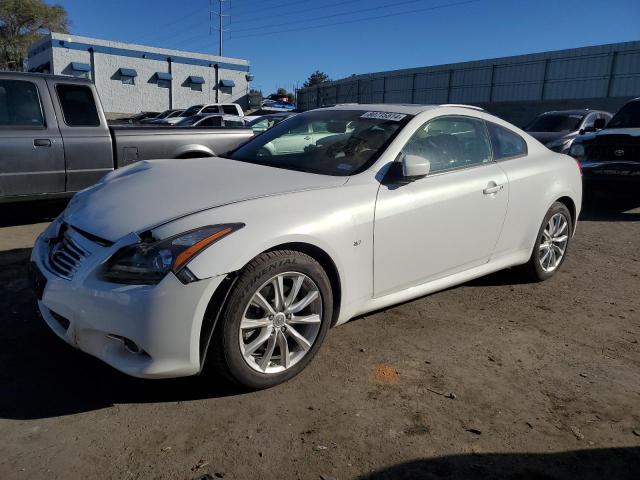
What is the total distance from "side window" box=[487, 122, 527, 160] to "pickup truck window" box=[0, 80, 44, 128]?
508 cm

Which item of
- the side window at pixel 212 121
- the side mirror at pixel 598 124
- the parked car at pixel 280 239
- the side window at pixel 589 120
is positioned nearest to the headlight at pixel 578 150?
the side window at pixel 589 120

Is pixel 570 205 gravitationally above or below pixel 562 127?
below

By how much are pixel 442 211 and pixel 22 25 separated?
60372 millimetres

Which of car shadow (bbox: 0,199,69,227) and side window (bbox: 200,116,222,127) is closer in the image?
car shadow (bbox: 0,199,69,227)

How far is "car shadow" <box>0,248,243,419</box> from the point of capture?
2742mm

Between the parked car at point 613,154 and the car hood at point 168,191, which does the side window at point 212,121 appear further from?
the car hood at point 168,191

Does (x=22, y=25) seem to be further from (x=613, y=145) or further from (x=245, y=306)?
(x=245, y=306)

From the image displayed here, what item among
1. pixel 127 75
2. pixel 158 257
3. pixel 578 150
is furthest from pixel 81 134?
pixel 127 75

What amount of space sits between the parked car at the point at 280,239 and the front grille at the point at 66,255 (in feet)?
0.04

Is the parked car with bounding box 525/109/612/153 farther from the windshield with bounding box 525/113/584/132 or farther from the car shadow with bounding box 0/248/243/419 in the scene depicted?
the car shadow with bounding box 0/248/243/419

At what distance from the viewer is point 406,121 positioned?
3.74 meters

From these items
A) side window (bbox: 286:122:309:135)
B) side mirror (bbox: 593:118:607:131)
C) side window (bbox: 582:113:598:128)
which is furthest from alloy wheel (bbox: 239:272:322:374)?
side mirror (bbox: 593:118:607:131)

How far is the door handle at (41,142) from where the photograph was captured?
6080 mm

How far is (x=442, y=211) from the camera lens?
143 inches
